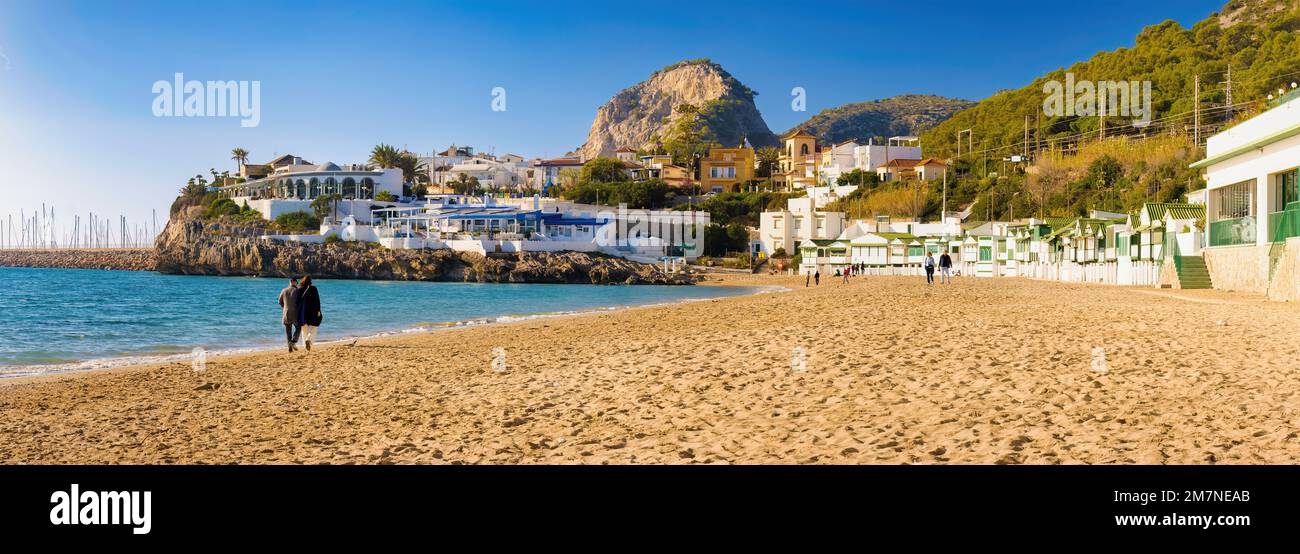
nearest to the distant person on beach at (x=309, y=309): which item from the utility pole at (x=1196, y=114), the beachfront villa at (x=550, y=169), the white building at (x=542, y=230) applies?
the utility pole at (x=1196, y=114)

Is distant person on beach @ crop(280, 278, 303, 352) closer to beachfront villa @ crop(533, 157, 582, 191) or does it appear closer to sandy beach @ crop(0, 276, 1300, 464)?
sandy beach @ crop(0, 276, 1300, 464)

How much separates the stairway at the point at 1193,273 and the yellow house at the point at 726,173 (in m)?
88.0

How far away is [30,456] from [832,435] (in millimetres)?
6115

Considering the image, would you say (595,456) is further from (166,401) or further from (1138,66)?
(1138,66)

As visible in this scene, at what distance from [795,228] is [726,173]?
36188 millimetres

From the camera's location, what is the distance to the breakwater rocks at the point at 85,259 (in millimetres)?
118062

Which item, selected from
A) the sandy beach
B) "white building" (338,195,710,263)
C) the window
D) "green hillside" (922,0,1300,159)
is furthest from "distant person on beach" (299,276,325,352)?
"green hillside" (922,0,1300,159)

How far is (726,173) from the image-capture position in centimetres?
11644

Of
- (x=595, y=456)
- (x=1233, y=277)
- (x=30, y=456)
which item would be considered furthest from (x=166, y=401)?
(x=1233, y=277)

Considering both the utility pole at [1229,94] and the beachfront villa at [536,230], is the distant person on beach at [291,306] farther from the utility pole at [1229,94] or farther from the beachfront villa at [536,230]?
the utility pole at [1229,94]
